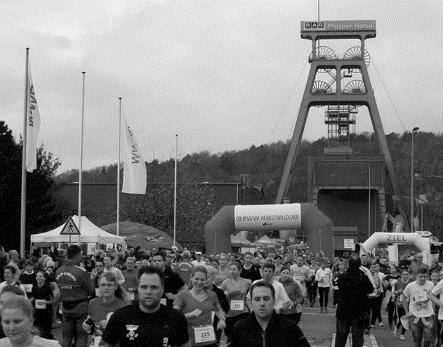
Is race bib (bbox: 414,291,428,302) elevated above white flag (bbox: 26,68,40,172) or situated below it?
below

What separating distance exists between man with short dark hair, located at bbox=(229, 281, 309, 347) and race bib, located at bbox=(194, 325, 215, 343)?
418 centimetres

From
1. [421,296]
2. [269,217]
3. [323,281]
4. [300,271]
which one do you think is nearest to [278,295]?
[421,296]

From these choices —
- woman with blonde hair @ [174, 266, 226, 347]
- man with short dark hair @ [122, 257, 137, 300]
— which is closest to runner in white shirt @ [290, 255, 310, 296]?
man with short dark hair @ [122, 257, 137, 300]

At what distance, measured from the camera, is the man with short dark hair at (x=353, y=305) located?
1552 centimetres

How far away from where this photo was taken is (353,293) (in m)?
15.6

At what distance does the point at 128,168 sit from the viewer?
37344 millimetres

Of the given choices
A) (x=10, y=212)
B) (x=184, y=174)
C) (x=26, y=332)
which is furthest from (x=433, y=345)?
(x=184, y=174)

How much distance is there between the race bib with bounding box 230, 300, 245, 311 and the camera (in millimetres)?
14992

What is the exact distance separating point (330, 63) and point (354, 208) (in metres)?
12.6

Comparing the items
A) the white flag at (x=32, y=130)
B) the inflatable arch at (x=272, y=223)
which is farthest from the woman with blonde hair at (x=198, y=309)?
the inflatable arch at (x=272, y=223)

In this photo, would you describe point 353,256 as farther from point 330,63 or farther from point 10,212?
point 330,63

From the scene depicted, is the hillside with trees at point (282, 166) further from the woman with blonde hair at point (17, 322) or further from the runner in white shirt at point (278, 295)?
the woman with blonde hair at point (17, 322)

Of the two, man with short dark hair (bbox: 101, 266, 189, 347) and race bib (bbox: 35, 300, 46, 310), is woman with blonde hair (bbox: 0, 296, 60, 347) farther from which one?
race bib (bbox: 35, 300, 46, 310)

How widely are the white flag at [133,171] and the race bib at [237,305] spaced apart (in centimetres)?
2204
